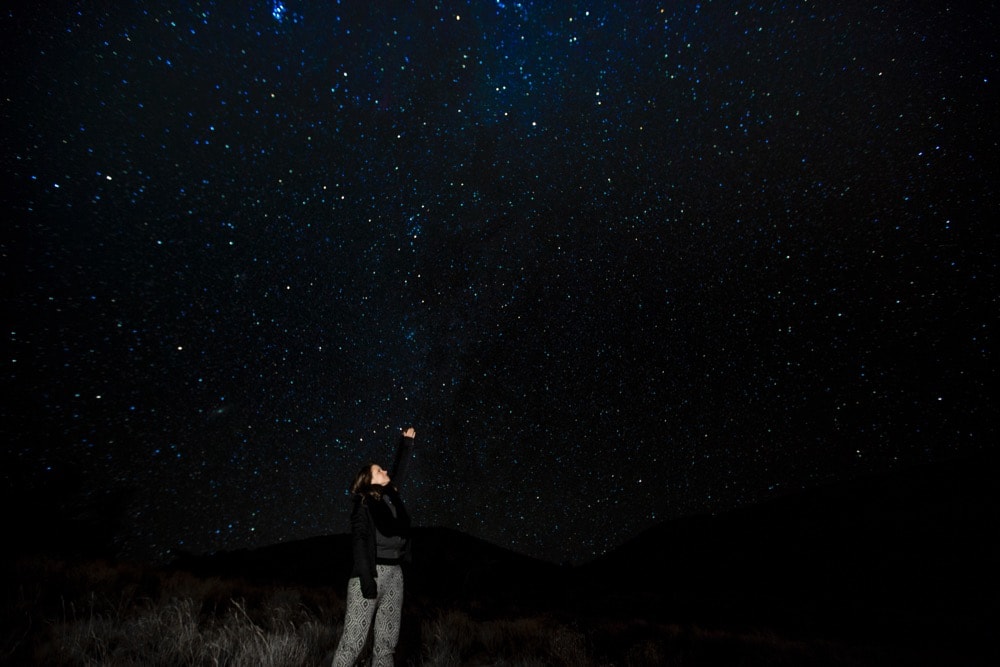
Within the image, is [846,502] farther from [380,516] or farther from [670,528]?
[380,516]

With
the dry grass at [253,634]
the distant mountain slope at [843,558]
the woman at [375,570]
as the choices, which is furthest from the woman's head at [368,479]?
the distant mountain slope at [843,558]

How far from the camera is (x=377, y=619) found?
3.09m

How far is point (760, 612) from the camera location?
14.6 metres

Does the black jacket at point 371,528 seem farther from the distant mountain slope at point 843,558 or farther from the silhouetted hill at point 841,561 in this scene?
the distant mountain slope at point 843,558

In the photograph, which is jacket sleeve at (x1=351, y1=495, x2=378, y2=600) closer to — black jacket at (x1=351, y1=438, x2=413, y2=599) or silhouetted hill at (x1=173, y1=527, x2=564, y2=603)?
black jacket at (x1=351, y1=438, x2=413, y2=599)

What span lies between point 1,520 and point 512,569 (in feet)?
82.7

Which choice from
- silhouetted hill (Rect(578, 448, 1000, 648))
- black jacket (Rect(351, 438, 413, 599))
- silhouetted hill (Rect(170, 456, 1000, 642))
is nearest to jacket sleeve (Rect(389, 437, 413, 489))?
black jacket (Rect(351, 438, 413, 599))

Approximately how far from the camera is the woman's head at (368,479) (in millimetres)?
3326

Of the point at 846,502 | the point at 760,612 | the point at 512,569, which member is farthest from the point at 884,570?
the point at 512,569

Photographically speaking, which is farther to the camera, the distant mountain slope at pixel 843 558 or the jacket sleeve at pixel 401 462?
the distant mountain slope at pixel 843 558

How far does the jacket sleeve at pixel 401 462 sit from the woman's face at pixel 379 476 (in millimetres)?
602

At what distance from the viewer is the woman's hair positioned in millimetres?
3268

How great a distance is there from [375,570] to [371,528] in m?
0.31

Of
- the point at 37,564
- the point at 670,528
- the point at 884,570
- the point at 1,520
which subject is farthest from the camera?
the point at 670,528
